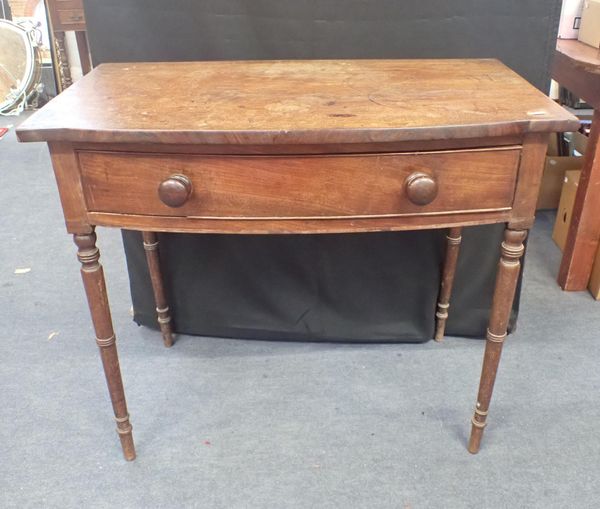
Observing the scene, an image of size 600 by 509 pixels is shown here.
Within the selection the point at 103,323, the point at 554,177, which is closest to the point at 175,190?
the point at 103,323

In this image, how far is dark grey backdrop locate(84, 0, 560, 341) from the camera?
135 centimetres

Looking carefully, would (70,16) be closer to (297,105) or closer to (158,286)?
(158,286)

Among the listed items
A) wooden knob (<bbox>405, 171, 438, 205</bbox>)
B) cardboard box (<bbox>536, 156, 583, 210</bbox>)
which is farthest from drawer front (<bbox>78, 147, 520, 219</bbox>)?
cardboard box (<bbox>536, 156, 583, 210</bbox>)

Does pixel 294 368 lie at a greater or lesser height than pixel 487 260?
lesser

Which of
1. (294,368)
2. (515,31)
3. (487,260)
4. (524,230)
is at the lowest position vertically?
(294,368)

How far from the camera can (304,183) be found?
3.14 feet

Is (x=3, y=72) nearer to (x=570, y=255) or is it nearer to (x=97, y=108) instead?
(x=97, y=108)

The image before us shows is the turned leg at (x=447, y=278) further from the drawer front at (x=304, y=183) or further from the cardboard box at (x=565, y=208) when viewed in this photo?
the cardboard box at (x=565, y=208)

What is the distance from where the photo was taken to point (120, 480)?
1.24 metres

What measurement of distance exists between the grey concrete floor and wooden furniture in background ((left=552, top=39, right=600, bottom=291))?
0.09 metres

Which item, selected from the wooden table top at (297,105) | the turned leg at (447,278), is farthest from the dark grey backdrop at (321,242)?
the wooden table top at (297,105)

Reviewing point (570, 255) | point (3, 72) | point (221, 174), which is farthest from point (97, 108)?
point (3, 72)

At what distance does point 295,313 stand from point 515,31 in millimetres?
881

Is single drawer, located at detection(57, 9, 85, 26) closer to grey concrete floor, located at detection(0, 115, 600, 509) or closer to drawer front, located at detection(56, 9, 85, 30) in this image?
drawer front, located at detection(56, 9, 85, 30)
